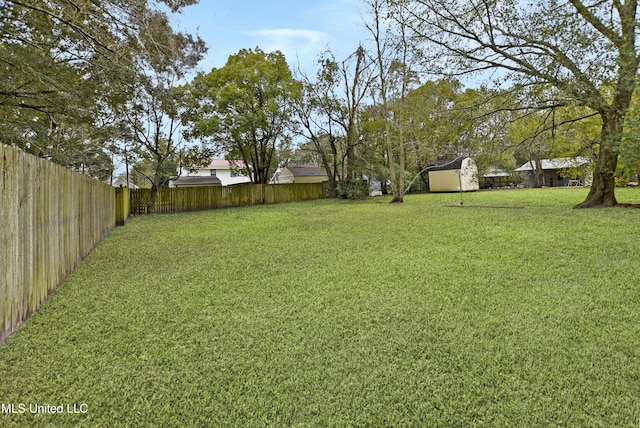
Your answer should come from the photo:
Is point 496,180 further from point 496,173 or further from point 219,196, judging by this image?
point 219,196

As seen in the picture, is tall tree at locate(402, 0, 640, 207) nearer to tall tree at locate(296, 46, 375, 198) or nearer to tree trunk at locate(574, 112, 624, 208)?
tree trunk at locate(574, 112, 624, 208)

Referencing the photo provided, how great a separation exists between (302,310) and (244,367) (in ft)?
2.66

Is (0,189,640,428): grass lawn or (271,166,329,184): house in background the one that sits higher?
(271,166,329,184): house in background

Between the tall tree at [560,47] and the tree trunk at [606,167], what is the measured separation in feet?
0.06

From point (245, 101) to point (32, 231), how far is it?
12.6 metres

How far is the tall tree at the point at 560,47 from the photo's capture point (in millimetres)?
6391

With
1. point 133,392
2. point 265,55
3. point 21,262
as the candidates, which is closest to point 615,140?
point 133,392

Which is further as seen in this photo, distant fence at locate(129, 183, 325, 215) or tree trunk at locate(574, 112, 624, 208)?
distant fence at locate(129, 183, 325, 215)

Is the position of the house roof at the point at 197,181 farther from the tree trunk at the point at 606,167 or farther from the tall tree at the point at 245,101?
the tree trunk at the point at 606,167

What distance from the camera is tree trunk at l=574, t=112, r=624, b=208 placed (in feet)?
24.1

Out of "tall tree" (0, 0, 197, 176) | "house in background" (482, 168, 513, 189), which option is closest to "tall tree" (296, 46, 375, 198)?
"tall tree" (0, 0, 197, 176)

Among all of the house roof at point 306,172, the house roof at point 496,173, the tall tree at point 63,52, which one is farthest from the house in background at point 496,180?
the tall tree at point 63,52

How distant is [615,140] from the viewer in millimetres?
6855

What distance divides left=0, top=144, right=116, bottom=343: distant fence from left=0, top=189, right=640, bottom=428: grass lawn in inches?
6.8
